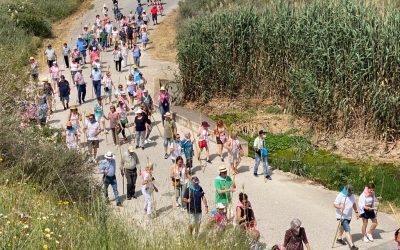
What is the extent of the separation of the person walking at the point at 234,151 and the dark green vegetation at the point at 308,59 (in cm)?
408

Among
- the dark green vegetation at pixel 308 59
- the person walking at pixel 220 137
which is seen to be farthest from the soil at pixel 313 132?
the person walking at pixel 220 137

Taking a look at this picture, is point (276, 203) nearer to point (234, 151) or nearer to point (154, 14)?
point (234, 151)

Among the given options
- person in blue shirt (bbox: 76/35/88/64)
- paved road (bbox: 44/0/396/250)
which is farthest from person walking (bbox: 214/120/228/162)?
person in blue shirt (bbox: 76/35/88/64)

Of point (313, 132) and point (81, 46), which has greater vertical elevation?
point (81, 46)

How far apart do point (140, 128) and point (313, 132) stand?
5.46 metres

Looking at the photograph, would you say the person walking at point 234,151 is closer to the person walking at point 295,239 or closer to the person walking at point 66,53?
the person walking at point 295,239

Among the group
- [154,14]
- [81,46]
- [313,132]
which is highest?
[154,14]

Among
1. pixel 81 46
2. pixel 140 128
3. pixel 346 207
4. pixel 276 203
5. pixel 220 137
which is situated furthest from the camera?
pixel 81 46

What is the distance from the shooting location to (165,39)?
3547 cm

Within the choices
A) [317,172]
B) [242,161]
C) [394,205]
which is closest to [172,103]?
[242,161]

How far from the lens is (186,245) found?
855 centimetres

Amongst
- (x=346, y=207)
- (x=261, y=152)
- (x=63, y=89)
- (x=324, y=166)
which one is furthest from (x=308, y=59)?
(x=346, y=207)

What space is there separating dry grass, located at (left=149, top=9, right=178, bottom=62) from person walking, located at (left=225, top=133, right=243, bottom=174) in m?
14.4

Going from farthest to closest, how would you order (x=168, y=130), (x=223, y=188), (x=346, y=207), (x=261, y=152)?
(x=168, y=130)
(x=261, y=152)
(x=223, y=188)
(x=346, y=207)
